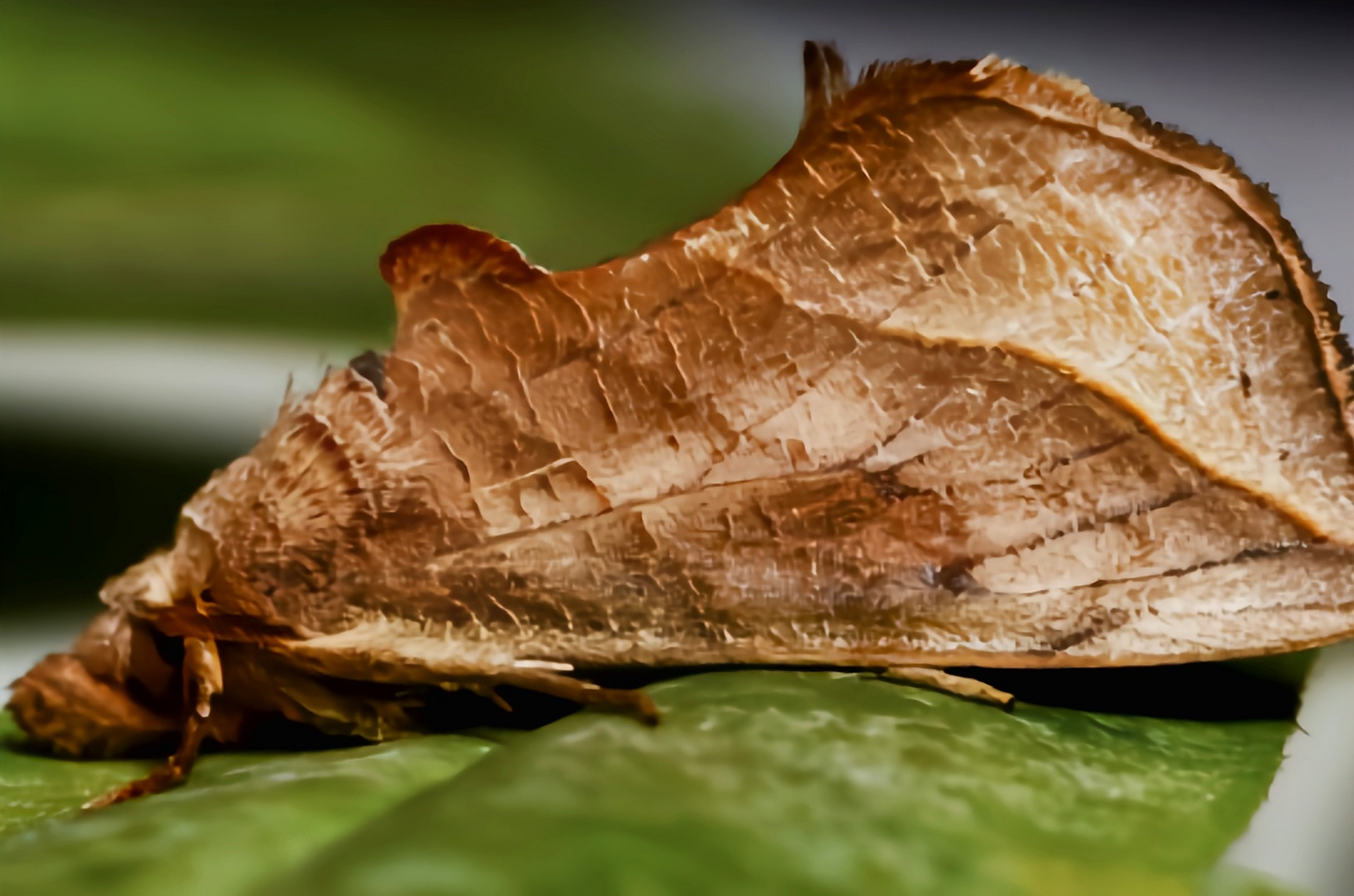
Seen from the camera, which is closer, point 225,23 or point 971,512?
point 971,512

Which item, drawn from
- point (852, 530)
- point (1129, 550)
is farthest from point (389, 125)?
A: point (1129, 550)

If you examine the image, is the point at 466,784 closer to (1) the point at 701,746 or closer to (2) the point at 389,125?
(1) the point at 701,746

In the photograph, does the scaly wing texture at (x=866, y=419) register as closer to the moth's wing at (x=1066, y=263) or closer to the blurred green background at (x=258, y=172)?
the moth's wing at (x=1066, y=263)

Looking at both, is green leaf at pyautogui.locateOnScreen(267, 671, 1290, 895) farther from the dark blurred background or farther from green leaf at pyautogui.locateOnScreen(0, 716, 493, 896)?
the dark blurred background

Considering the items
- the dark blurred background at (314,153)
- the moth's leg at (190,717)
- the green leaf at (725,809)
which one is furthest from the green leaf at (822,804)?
the dark blurred background at (314,153)

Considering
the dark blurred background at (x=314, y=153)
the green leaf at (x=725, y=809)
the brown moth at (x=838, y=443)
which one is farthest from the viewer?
the dark blurred background at (x=314, y=153)

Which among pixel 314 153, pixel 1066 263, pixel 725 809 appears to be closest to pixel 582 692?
pixel 725 809
